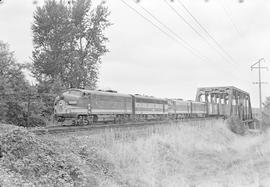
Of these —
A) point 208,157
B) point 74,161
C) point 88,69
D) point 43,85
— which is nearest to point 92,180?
point 74,161

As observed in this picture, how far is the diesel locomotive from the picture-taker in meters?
25.0

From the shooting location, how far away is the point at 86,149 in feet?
50.6

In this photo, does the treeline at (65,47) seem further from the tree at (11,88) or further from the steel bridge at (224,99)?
the steel bridge at (224,99)

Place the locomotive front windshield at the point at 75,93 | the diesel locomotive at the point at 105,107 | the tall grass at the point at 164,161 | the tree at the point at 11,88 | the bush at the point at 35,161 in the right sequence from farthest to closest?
the tree at the point at 11,88, the locomotive front windshield at the point at 75,93, the diesel locomotive at the point at 105,107, the tall grass at the point at 164,161, the bush at the point at 35,161

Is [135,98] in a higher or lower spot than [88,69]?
lower

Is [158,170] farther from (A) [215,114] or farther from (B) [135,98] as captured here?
(A) [215,114]

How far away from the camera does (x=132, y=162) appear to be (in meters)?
17.7

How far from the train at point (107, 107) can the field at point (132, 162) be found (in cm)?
389

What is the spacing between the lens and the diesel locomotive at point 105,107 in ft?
81.9

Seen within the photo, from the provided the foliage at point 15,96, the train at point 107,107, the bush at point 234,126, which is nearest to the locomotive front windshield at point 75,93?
the train at point 107,107

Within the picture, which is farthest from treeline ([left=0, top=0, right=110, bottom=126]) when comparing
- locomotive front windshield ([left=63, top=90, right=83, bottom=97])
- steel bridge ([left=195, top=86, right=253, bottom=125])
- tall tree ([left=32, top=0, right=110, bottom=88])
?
steel bridge ([left=195, top=86, right=253, bottom=125])

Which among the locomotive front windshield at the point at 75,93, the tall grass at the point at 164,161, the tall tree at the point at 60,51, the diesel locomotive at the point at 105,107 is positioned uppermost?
the tall tree at the point at 60,51

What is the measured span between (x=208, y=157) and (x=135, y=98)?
36.0ft

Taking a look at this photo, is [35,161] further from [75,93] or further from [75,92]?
[75,92]
